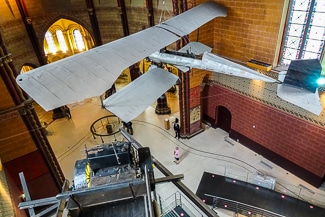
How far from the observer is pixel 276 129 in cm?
967

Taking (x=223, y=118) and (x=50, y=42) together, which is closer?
(x=223, y=118)

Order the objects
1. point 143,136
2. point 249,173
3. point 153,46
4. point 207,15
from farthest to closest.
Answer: point 143,136 < point 249,173 < point 207,15 < point 153,46

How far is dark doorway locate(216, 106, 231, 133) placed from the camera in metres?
12.0

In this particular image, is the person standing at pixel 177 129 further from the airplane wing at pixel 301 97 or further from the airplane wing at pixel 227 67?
the airplane wing at pixel 301 97

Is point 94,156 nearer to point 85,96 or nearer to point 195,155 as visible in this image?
point 85,96

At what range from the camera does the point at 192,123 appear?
12.2 metres

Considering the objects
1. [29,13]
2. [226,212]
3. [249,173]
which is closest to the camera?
[226,212]

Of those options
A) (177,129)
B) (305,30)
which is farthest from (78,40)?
(305,30)

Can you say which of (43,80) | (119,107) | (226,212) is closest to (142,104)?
(119,107)

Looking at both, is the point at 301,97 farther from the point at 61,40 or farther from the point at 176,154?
the point at 61,40

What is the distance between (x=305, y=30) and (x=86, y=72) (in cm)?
742

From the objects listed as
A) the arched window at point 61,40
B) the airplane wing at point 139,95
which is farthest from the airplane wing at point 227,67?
the arched window at point 61,40

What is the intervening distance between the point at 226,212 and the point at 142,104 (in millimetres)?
5871

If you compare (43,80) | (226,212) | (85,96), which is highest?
(43,80)
